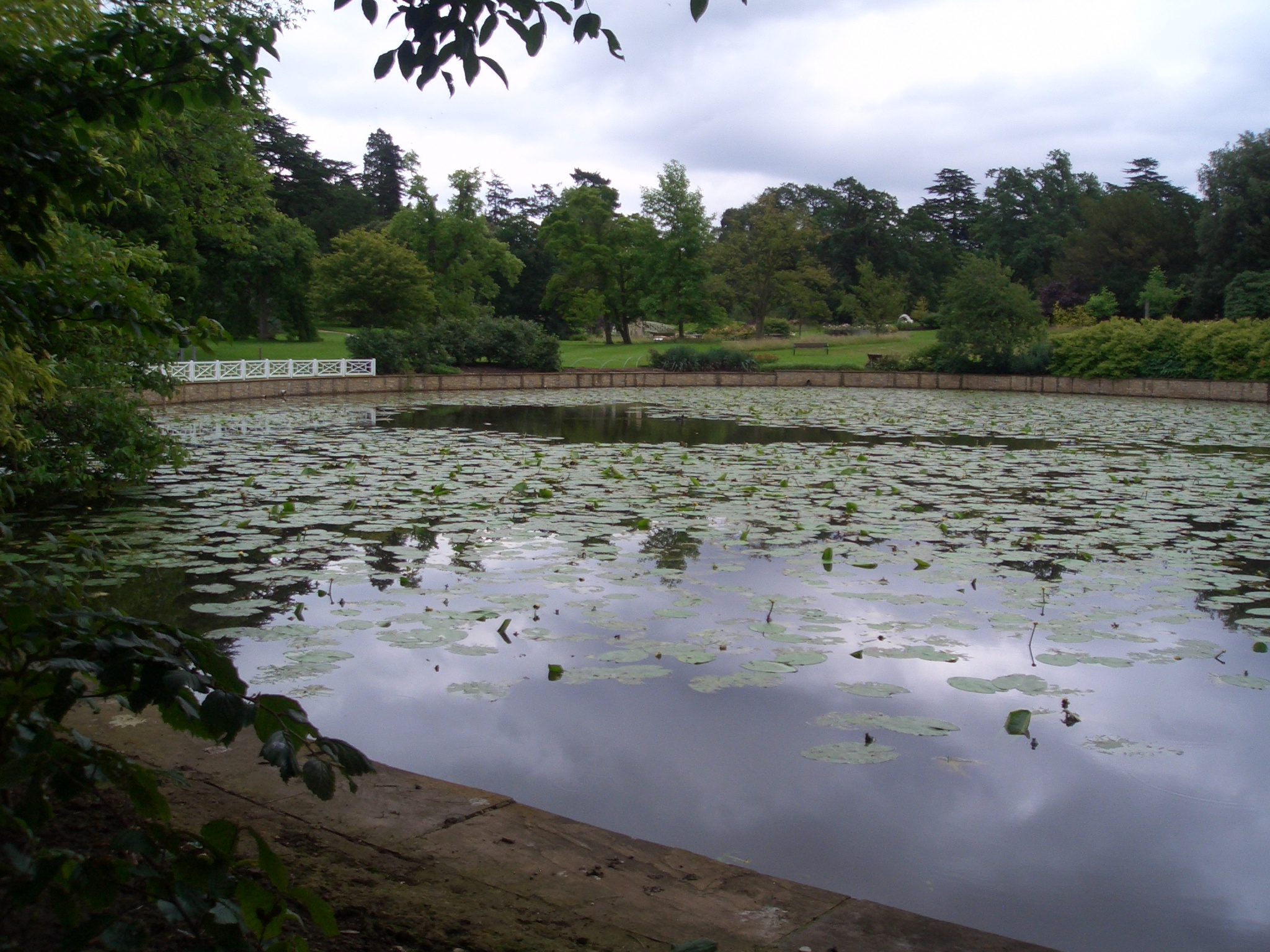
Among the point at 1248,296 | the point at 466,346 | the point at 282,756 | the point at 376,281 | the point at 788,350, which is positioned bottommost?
the point at 282,756

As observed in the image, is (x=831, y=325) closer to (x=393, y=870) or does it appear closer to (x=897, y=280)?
(x=897, y=280)

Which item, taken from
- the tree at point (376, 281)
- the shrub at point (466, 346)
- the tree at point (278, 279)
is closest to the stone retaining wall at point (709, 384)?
the shrub at point (466, 346)

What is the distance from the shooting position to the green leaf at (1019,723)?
411 centimetres

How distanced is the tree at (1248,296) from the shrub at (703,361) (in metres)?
23.0

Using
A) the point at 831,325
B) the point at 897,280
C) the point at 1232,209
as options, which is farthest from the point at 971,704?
the point at 897,280

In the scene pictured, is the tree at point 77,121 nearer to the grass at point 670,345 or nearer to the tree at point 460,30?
the tree at point 460,30

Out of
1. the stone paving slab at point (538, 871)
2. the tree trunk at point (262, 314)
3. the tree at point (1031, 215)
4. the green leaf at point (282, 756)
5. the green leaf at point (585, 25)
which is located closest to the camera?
the green leaf at point (282, 756)

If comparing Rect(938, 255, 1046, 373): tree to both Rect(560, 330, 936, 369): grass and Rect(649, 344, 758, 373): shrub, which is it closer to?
Rect(560, 330, 936, 369): grass

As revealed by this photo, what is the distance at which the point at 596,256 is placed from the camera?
54.2 metres

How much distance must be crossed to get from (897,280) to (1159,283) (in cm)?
1828

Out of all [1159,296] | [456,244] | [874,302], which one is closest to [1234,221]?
[1159,296]

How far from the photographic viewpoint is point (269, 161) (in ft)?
174

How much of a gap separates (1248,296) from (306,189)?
47.8m

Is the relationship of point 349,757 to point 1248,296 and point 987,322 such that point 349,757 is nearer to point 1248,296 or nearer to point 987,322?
point 987,322
